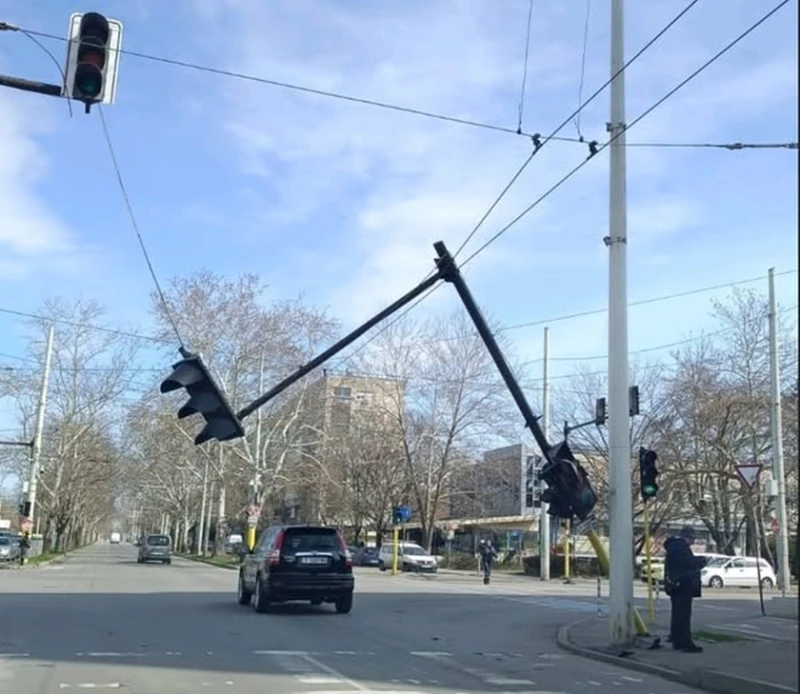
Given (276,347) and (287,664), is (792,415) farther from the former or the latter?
(287,664)

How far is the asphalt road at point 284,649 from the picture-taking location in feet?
36.8

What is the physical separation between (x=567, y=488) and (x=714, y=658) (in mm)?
2941

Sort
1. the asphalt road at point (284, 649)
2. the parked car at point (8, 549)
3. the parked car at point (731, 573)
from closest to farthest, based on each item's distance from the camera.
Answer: the asphalt road at point (284, 649), the parked car at point (731, 573), the parked car at point (8, 549)

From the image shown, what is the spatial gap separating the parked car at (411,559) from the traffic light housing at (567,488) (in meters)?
36.8

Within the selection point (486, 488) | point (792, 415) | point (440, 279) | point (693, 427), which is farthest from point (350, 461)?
point (440, 279)

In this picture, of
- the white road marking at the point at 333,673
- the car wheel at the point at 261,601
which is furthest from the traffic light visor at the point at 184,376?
the car wheel at the point at 261,601

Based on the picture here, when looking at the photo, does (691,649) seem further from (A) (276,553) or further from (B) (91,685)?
(A) (276,553)

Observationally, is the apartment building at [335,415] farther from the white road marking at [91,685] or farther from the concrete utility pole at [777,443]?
the white road marking at [91,685]

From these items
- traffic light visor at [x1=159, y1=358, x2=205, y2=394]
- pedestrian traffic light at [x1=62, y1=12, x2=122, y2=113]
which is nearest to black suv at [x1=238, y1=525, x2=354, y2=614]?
traffic light visor at [x1=159, y1=358, x2=205, y2=394]

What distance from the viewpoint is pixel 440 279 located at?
15.8 meters

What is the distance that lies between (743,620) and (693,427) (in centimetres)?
2811

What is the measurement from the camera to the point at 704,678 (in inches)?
471

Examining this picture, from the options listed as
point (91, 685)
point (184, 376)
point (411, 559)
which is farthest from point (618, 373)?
point (411, 559)

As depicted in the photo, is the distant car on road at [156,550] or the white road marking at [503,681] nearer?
the white road marking at [503,681]
